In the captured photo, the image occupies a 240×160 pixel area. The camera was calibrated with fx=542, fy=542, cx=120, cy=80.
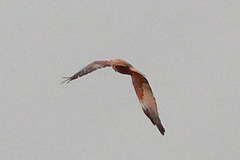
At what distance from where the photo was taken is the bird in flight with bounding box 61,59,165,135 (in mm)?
19625

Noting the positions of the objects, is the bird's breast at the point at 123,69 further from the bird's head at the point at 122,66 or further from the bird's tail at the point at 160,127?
the bird's tail at the point at 160,127

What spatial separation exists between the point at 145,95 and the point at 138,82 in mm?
594

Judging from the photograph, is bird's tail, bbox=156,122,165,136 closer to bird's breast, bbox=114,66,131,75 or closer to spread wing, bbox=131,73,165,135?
spread wing, bbox=131,73,165,135

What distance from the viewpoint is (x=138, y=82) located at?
70.4 feet

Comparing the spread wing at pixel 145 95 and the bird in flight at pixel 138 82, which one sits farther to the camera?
the spread wing at pixel 145 95

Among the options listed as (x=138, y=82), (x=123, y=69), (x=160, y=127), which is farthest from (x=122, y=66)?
(x=160, y=127)

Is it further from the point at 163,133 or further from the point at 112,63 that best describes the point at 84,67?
the point at 163,133

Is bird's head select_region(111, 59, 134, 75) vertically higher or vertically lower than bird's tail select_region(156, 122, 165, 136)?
higher

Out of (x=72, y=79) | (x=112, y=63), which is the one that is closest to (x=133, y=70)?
(x=112, y=63)

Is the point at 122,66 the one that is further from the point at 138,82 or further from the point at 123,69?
the point at 138,82

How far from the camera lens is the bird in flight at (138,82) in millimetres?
19625

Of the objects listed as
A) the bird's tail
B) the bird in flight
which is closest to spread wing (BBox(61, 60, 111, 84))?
the bird in flight

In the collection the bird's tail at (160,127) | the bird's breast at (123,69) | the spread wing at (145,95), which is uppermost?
the bird's breast at (123,69)

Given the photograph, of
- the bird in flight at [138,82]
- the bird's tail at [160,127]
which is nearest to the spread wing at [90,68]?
the bird in flight at [138,82]
